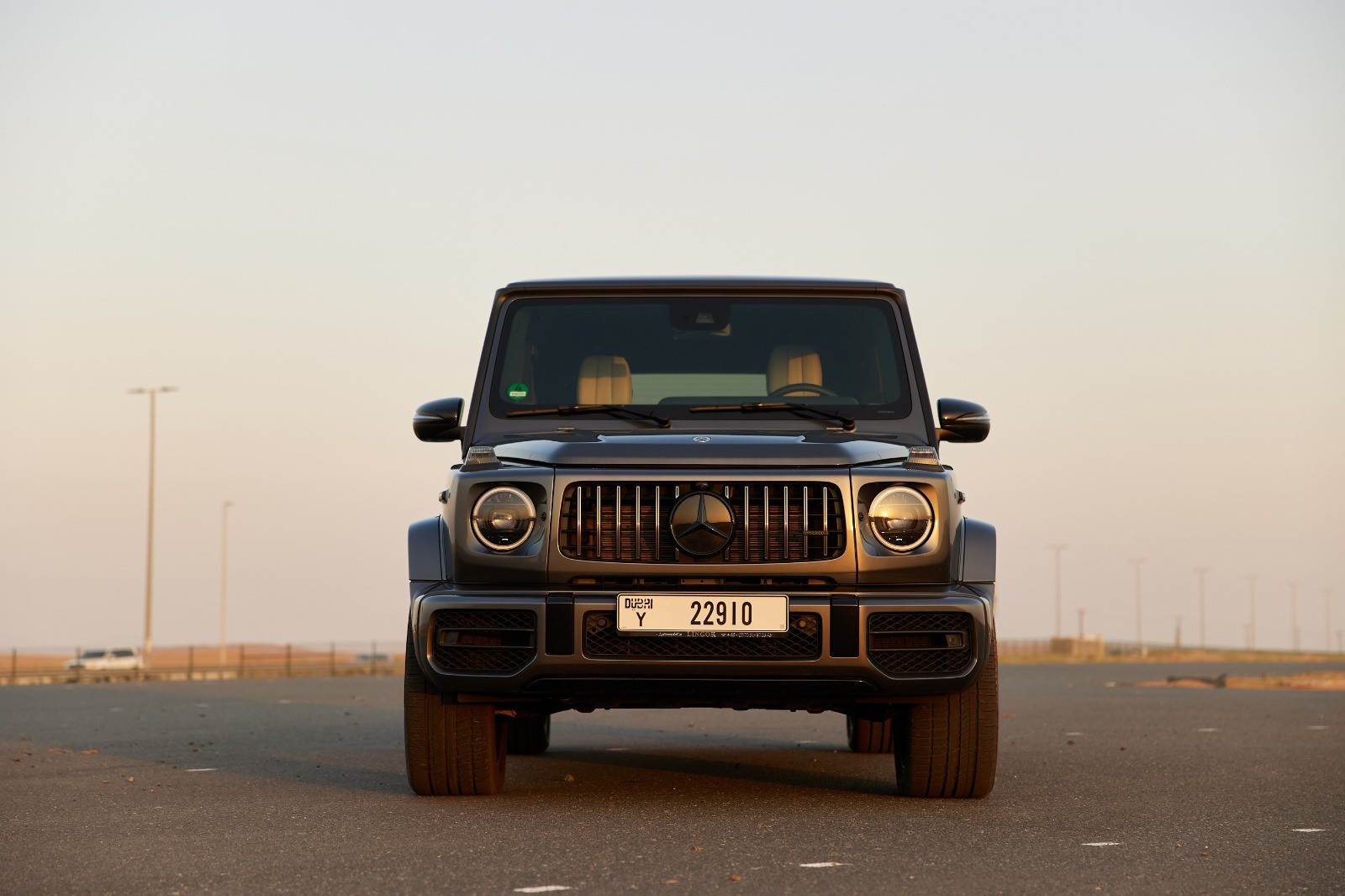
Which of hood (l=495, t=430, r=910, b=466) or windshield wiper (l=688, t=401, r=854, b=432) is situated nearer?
hood (l=495, t=430, r=910, b=466)

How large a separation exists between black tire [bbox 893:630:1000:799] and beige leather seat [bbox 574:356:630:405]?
208 centimetres

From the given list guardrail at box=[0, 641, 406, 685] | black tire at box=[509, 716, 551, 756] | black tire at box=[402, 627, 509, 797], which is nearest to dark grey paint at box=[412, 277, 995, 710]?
black tire at box=[402, 627, 509, 797]

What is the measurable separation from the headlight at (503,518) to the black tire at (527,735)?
10.9ft

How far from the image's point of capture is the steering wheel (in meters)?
7.89

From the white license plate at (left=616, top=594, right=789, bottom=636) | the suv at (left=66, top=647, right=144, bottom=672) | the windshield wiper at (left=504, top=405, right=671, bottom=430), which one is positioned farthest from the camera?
the suv at (left=66, top=647, right=144, bottom=672)

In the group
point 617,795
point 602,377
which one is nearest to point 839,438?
point 602,377

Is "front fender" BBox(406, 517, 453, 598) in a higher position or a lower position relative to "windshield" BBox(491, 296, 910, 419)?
lower

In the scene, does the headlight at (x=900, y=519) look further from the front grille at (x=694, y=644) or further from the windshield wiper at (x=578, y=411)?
the windshield wiper at (x=578, y=411)

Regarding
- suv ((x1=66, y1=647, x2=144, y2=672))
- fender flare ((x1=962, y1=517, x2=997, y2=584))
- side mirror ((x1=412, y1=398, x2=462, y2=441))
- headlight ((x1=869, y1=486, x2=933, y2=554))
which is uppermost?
side mirror ((x1=412, y1=398, x2=462, y2=441))

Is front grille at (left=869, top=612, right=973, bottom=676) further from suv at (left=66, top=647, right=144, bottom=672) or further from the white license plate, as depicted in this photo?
suv at (left=66, top=647, right=144, bottom=672)

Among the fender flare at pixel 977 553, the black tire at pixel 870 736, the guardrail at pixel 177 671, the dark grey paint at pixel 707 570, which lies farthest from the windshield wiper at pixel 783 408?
the guardrail at pixel 177 671

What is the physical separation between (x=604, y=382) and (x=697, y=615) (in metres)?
1.78

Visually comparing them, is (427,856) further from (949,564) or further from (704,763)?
(704,763)

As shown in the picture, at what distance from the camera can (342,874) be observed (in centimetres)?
515
